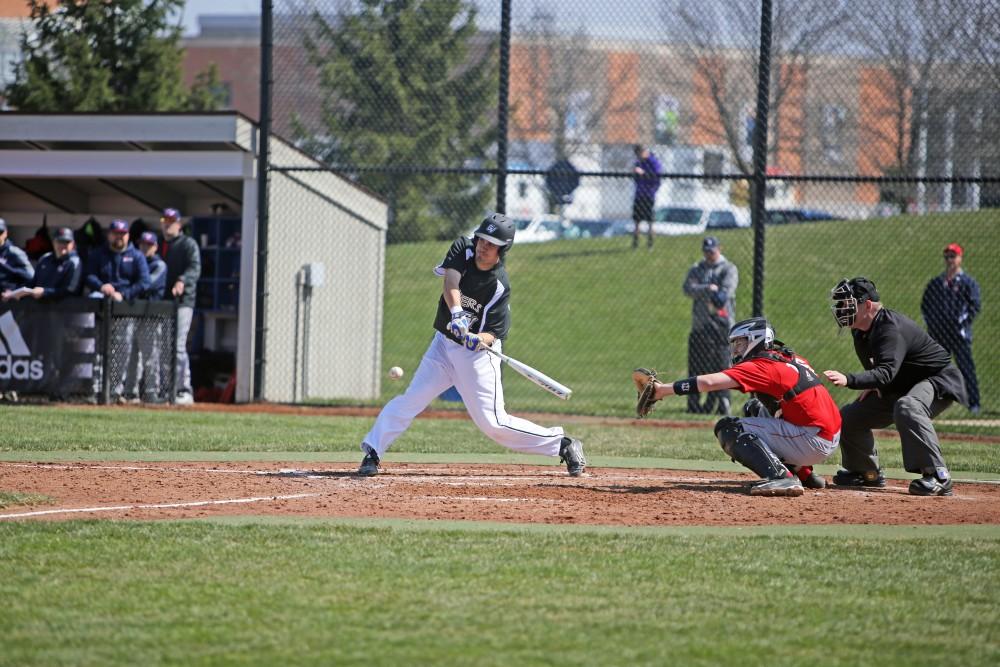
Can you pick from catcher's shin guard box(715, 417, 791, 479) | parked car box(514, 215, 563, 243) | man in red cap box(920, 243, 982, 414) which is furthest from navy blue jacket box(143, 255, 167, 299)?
parked car box(514, 215, 563, 243)

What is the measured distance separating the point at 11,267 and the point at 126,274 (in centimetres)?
136

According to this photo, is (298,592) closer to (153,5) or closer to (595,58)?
(595,58)

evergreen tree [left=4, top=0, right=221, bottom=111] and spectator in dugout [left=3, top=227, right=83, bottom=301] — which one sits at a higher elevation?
evergreen tree [left=4, top=0, right=221, bottom=111]

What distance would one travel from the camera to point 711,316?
1579cm

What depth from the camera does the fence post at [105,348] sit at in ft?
47.6

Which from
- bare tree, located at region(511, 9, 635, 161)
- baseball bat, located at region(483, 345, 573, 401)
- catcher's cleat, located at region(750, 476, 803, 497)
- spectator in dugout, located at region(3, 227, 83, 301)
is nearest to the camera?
catcher's cleat, located at region(750, 476, 803, 497)

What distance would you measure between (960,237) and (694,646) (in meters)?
19.9

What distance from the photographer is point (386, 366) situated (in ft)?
72.0

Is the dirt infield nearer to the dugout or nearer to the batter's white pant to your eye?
the batter's white pant

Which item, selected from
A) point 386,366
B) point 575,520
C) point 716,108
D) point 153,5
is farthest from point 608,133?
point 575,520

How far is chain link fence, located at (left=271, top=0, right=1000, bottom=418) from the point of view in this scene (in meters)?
16.0

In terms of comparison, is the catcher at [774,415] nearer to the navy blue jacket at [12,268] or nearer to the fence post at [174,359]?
the fence post at [174,359]

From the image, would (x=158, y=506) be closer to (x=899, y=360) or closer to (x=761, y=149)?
(x=899, y=360)

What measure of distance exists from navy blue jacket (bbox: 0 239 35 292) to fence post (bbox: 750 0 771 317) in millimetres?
8788
